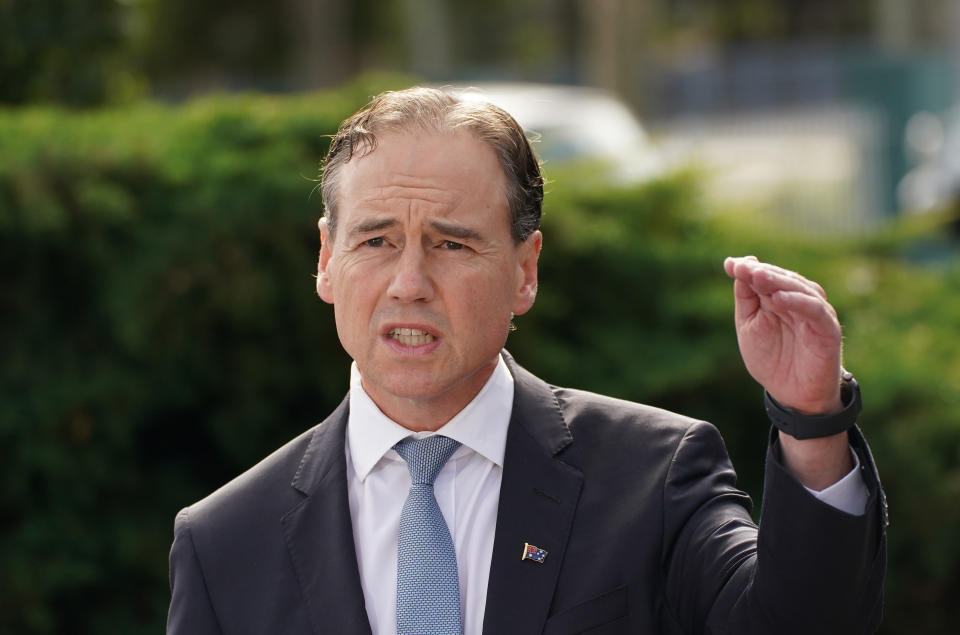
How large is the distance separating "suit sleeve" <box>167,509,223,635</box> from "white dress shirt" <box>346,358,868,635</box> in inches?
10.9

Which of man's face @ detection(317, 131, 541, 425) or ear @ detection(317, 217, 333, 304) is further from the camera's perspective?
ear @ detection(317, 217, 333, 304)

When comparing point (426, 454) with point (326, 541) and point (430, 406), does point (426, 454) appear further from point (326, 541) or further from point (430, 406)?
point (326, 541)

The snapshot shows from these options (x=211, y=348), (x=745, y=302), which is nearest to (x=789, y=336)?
(x=745, y=302)

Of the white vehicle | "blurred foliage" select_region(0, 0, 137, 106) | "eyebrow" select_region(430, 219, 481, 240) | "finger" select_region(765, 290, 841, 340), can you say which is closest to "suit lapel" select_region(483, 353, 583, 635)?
"eyebrow" select_region(430, 219, 481, 240)

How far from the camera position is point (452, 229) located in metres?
2.34

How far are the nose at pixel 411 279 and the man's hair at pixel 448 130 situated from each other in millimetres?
197

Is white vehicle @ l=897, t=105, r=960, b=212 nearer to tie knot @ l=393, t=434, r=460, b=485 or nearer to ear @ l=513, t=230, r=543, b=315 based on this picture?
ear @ l=513, t=230, r=543, b=315

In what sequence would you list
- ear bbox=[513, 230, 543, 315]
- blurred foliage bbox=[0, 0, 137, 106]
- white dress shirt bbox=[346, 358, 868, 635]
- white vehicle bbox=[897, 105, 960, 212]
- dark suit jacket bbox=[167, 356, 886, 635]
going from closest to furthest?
dark suit jacket bbox=[167, 356, 886, 635]
white dress shirt bbox=[346, 358, 868, 635]
ear bbox=[513, 230, 543, 315]
blurred foliage bbox=[0, 0, 137, 106]
white vehicle bbox=[897, 105, 960, 212]

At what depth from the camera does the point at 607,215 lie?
226 inches

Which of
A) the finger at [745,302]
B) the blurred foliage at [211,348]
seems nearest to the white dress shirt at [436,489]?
the finger at [745,302]

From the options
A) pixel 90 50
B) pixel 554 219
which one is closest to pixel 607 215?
pixel 554 219

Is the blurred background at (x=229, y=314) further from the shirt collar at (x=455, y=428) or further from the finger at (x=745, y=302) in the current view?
the finger at (x=745, y=302)

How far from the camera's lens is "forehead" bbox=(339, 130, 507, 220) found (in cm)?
234

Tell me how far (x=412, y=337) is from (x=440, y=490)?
0.95 ft
